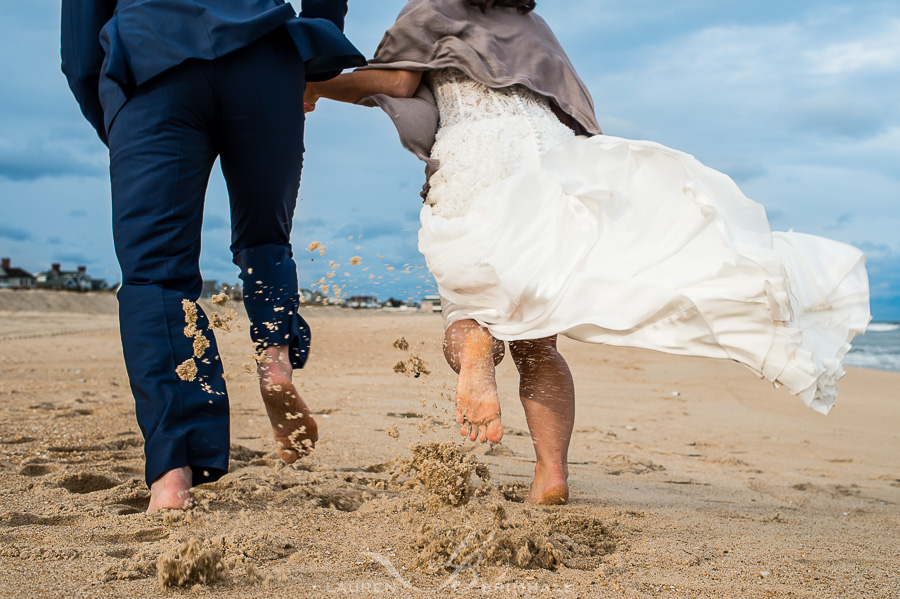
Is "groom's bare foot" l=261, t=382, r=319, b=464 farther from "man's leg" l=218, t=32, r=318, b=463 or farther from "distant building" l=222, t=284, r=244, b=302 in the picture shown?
"distant building" l=222, t=284, r=244, b=302

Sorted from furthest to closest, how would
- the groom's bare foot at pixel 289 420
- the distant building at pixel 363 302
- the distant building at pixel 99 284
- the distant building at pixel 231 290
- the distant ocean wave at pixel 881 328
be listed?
the distant building at pixel 99 284
the distant ocean wave at pixel 881 328
the distant building at pixel 363 302
the distant building at pixel 231 290
the groom's bare foot at pixel 289 420

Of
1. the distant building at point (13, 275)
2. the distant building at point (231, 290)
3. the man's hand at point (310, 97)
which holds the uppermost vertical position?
the distant building at point (13, 275)

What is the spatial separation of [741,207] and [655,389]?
4.88 metres

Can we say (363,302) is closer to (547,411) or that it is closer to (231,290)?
(231,290)

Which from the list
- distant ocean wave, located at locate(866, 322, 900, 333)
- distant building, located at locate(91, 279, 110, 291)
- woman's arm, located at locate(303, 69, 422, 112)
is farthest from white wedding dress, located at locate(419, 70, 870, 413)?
distant building, located at locate(91, 279, 110, 291)

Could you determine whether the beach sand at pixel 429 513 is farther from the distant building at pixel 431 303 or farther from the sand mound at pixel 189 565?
the distant building at pixel 431 303

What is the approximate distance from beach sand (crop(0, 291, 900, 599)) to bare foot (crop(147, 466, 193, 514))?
0.13 ft

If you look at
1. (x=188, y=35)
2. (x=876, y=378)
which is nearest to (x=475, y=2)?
(x=188, y=35)

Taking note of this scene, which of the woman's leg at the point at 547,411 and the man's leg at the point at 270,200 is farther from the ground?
the man's leg at the point at 270,200

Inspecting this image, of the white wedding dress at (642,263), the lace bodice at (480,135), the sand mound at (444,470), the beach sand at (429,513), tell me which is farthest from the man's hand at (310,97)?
the sand mound at (444,470)

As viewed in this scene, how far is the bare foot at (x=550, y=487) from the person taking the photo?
2.08 m

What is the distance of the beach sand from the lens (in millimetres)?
1363

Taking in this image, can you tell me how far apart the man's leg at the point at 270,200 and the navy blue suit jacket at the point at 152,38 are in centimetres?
7

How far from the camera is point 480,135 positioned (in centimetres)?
204
